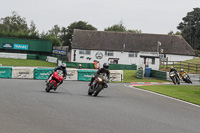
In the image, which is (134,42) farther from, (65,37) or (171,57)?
(65,37)

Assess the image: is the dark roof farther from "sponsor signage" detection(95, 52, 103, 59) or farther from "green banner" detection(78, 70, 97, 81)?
"green banner" detection(78, 70, 97, 81)

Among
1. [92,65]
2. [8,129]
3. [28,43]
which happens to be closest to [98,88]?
[8,129]

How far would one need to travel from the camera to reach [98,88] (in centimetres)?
1503

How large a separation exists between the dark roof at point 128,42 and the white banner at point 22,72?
40834 mm

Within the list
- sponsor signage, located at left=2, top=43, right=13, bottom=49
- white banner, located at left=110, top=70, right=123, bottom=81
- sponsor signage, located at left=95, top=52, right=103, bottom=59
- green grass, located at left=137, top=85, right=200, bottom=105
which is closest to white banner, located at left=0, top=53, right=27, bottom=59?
sponsor signage, located at left=2, top=43, right=13, bottom=49

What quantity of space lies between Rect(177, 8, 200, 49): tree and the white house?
2324cm

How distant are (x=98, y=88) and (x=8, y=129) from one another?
8.68 meters

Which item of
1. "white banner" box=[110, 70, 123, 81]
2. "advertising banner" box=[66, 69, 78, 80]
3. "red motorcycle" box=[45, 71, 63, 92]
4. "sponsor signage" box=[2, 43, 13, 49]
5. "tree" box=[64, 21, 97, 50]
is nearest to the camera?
"red motorcycle" box=[45, 71, 63, 92]

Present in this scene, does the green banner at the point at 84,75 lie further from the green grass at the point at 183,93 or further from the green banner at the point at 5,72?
the green grass at the point at 183,93

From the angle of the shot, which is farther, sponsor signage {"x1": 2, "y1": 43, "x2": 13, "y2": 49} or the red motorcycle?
sponsor signage {"x1": 2, "y1": 43, "x2": 13, "y2": 49}

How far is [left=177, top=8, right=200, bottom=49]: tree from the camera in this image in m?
95.4

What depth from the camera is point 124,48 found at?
7150 cm

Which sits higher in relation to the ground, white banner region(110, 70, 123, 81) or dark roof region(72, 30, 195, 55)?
dark roof region(72, 30, 195, 55)

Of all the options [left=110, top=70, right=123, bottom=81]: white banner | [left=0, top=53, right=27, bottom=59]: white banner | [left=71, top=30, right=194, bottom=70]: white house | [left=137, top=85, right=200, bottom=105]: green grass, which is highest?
[left=71, top=30, right=194, bottom=70]: white house
